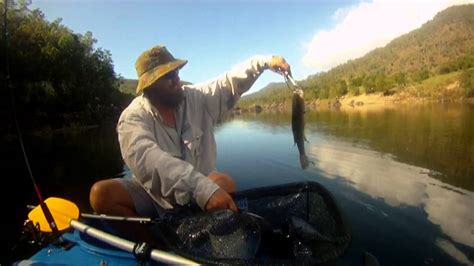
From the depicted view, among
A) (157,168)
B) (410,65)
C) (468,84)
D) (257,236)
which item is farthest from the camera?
(410,65)

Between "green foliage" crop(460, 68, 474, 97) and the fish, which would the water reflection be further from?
"green foliage" crop(460, 68, 474, 97)

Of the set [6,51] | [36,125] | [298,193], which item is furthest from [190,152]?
[36,125]

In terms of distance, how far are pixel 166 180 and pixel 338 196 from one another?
18.3 feet

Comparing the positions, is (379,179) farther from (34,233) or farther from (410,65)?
(410,65)

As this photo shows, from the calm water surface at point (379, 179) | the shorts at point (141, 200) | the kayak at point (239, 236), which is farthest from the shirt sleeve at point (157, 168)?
the calm water surface at point (379, 179)

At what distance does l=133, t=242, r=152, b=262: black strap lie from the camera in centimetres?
242

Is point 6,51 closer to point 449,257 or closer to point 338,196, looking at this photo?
point 449,257

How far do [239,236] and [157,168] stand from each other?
803mm

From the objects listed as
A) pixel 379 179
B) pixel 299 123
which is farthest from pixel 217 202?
pixel 379 179

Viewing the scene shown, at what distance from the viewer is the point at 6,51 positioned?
143 inches

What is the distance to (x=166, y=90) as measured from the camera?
11.0 feet

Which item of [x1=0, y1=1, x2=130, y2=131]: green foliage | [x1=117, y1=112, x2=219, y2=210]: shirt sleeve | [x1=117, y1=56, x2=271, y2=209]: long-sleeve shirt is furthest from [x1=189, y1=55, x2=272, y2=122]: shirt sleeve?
[x1=0, y1=1, x2=130, y2=131]: green foliage

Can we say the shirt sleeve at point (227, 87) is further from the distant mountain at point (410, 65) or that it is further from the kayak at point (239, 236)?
the distant mountain at point (410, 65)

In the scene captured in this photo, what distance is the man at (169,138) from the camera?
275cm
